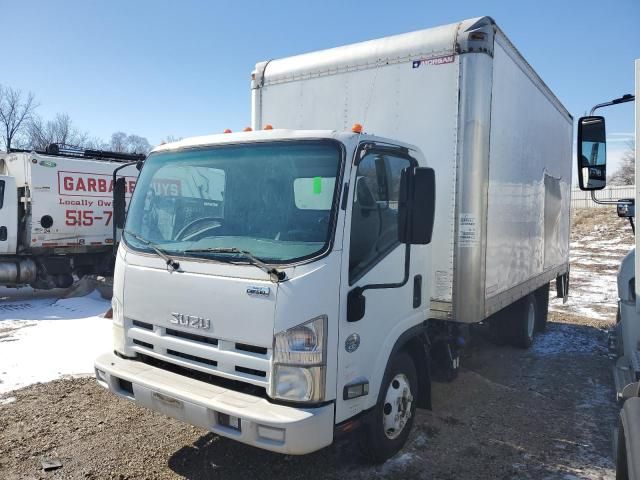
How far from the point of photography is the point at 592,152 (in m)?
4.21

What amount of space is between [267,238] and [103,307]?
7579 mm

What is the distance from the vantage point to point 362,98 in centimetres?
467

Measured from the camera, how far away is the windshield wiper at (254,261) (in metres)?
2.86

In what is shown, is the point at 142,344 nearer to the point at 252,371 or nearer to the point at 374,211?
the point at 252,371

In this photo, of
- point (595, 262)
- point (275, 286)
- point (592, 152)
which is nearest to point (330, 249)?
point (275, 286)

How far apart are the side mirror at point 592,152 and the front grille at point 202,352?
3.23 m

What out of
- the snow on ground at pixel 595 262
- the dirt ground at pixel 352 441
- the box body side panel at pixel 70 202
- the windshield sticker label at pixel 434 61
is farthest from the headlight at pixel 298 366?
the box body side panel at pixel 70 202

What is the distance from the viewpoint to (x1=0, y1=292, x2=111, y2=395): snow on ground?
18.7ft

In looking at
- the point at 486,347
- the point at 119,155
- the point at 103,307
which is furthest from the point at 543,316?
the point at 119,155

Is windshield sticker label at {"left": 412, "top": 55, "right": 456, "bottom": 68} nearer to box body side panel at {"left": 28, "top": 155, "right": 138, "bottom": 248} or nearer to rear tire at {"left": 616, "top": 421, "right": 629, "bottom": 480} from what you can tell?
rear tire at {"left": 616, "top": 421, "right": 629, "bottom": 480}

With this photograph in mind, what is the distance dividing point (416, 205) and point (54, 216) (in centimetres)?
1069

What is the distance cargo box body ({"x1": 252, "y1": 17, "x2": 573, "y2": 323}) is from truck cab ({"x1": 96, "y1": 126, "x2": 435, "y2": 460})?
0.56 metres

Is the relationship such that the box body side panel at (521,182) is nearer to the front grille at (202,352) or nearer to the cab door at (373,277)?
the cab door at (373,277)

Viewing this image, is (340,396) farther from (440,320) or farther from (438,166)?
(438,166)
